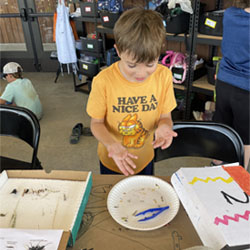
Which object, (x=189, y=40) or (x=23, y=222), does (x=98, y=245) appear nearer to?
(x=23, y=222)

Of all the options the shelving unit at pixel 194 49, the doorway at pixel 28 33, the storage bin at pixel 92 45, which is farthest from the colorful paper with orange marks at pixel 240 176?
the doorway at pixel 28 33

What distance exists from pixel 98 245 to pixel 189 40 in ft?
6.54

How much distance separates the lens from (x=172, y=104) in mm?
1047

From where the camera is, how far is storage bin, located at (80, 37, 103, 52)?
3.02m

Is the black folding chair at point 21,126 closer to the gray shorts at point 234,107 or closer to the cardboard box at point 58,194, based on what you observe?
the cardboard box at point 58,194

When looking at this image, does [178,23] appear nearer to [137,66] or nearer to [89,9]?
[89,9]

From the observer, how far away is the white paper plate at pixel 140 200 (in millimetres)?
654

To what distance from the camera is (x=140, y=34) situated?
0.74 meters

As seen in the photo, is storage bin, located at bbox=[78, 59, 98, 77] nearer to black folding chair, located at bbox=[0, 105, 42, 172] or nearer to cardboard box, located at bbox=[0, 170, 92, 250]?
black folding chair, located at bbox=[0, 105, 42, 172]

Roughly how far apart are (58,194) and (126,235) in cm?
23

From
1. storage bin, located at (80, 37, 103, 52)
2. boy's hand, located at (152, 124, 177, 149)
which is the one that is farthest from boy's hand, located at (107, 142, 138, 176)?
storage bin, located at (80, 37, 103, 52)

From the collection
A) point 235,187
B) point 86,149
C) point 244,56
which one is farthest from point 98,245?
point 86,149

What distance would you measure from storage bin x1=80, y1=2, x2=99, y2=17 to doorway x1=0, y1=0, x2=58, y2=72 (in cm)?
114

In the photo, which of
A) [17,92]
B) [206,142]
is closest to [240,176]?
A: [206,142]
